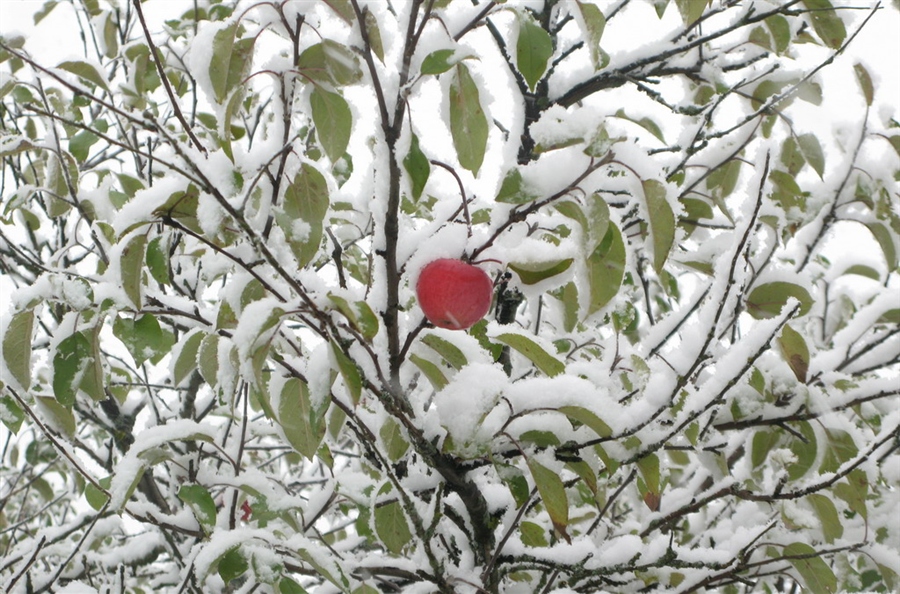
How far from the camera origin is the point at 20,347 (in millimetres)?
1432

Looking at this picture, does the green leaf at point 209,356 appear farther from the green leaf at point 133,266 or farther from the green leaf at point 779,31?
the green leaf at point 779,31

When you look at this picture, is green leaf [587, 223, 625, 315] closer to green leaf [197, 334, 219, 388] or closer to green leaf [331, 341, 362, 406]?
green leaf [331, 341, 362, 406]

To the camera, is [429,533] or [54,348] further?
[54,348]

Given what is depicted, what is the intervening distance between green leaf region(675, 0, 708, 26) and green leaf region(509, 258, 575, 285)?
2.73 ft

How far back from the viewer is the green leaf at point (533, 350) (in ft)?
3.89

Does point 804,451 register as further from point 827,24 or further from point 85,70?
point 85,70

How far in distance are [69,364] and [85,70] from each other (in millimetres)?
855

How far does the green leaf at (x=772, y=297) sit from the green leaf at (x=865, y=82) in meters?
0.70

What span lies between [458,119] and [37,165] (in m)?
2.28

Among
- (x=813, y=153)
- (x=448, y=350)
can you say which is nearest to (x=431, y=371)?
(x=448, y=350)

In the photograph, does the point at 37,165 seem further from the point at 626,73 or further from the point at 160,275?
the point at 626,73

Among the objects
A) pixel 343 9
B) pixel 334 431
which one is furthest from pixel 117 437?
pixel 343 9

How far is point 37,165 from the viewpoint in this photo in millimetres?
2754

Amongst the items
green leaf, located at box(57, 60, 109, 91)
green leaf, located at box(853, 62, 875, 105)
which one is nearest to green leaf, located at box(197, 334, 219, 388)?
green leaf, located at box(57, 60, 109, 91)
